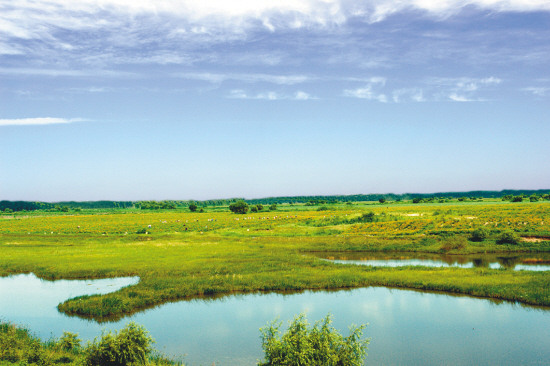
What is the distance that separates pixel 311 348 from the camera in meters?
11.1

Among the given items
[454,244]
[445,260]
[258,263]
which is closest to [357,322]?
[258,263]

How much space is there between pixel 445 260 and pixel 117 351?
29.0 m

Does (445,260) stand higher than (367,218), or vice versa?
(367,218)

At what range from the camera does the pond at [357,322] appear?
14.3 meters

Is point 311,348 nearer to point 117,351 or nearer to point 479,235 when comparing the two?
point 117,351

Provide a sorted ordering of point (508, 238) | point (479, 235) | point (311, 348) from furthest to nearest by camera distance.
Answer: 1. point (479, 235)
2. point (508, 238)
3. point (311, 348)

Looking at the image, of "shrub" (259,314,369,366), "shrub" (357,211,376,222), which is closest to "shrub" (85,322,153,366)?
"shrub" (259,314,369,366)

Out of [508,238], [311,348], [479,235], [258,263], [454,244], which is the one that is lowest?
[258,263]

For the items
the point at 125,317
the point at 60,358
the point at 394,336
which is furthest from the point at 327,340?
the point at 125,317

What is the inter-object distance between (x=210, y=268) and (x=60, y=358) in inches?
605

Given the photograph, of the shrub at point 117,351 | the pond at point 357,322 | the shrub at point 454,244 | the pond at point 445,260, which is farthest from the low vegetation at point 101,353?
the shrub at point 454,244

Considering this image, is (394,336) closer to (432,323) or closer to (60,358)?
(432,323)

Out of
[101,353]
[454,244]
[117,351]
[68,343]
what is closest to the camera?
[117,351]

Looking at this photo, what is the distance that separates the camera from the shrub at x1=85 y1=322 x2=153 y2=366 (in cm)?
1194
